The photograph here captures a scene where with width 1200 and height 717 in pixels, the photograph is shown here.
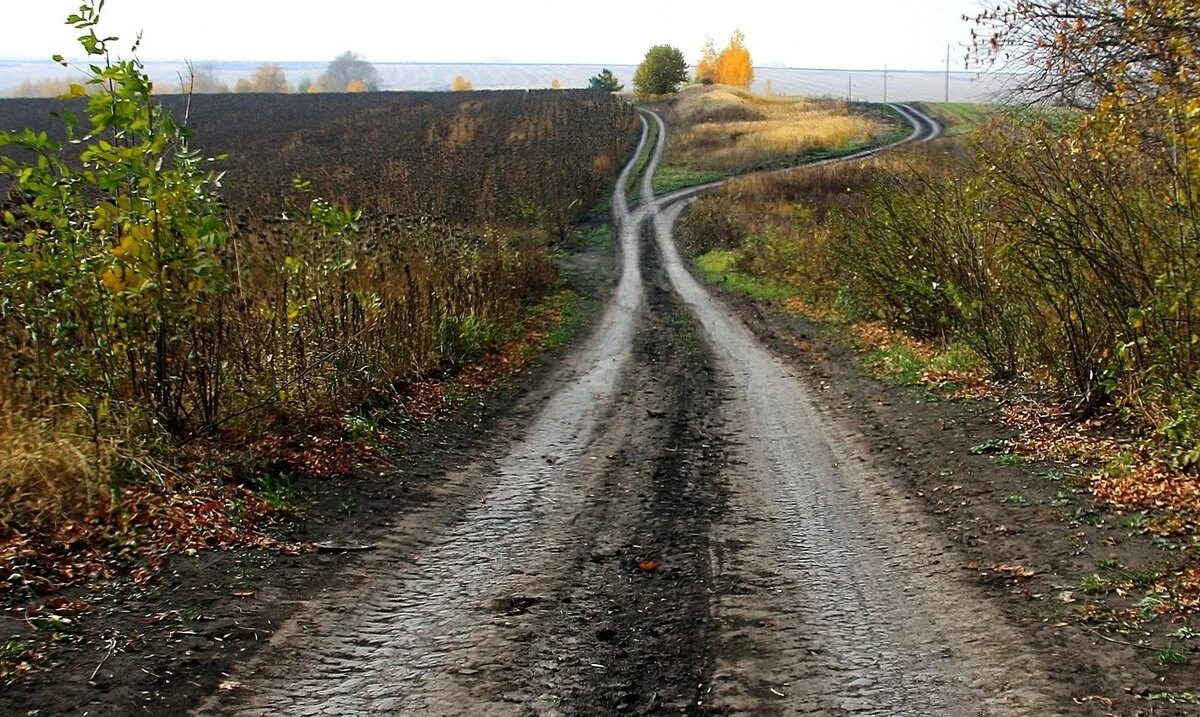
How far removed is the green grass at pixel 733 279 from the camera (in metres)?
21.7

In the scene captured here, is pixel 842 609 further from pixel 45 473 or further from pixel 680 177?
pixel 680 177

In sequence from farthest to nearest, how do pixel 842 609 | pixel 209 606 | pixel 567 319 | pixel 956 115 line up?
pixel 956 115, pixel 567 319, pixel 842 609, pixel 209 606

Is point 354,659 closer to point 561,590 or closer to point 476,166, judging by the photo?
point 561,590

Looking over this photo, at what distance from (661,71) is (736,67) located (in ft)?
120

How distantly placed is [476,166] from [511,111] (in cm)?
2726

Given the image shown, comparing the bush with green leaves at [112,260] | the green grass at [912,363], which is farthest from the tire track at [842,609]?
the bush with green leaves at [112,260]

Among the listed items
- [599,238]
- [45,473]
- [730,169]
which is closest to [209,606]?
[45,473]

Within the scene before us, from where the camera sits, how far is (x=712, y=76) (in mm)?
135375

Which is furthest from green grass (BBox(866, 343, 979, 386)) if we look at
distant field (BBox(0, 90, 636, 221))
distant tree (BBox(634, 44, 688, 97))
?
distant tree (BBox(634, 44, 688, 97))

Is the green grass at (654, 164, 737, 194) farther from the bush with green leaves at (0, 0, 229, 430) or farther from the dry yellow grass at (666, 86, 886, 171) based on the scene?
the bush with green leaves at (0, 0, 229, 430)

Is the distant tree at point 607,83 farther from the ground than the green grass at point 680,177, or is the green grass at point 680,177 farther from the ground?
the distant tree at point 607,83

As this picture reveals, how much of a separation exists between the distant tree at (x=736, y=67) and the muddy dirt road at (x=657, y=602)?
425ft

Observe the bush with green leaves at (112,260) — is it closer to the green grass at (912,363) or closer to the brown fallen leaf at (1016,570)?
the brown fallen leaf at (1016,570)

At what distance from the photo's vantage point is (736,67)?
433 feet
